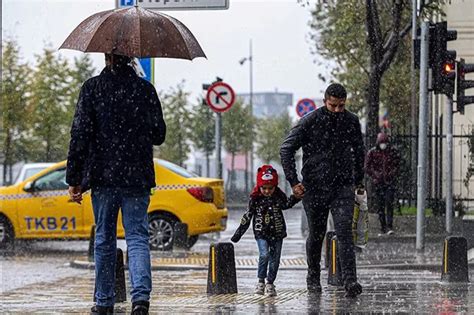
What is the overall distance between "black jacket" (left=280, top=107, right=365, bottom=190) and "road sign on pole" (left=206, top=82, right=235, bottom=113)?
1338 centimetres

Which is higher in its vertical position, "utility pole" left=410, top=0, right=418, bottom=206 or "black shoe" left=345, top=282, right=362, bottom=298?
"utility pole" left=410, top=0, right=418, bottom=206

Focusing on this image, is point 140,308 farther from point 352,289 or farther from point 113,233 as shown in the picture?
point 352,289

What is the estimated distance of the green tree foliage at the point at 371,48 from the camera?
25172 millimetres

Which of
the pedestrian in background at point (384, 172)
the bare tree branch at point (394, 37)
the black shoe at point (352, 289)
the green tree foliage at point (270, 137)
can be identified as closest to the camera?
the black shoe at point (352, 289)

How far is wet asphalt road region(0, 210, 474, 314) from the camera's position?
10016mm

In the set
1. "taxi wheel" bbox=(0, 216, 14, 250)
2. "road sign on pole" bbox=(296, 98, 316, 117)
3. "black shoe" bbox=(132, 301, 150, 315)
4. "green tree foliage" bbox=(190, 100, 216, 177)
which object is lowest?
"black shoe" bbox=(132, 301, 150, 315)

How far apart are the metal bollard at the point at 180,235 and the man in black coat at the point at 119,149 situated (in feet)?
36.5

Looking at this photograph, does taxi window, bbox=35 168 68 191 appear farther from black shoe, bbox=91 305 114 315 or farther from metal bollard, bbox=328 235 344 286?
black shoe, bbox=91 305 114 315

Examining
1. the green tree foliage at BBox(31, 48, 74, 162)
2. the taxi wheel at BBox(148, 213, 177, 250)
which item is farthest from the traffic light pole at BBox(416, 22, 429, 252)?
the green tree foliage at BBox(31, 48, 74, 162)

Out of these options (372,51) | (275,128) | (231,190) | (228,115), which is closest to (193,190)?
(372,51)

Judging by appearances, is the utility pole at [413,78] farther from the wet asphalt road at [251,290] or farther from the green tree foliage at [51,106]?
the green tree foliage at [51,106]

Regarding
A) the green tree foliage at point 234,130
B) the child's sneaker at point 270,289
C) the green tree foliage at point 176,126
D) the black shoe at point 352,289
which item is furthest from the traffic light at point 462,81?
the green tree foliage at point 234,130

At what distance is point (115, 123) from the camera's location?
849cm

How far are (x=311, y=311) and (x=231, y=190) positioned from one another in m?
44.0
